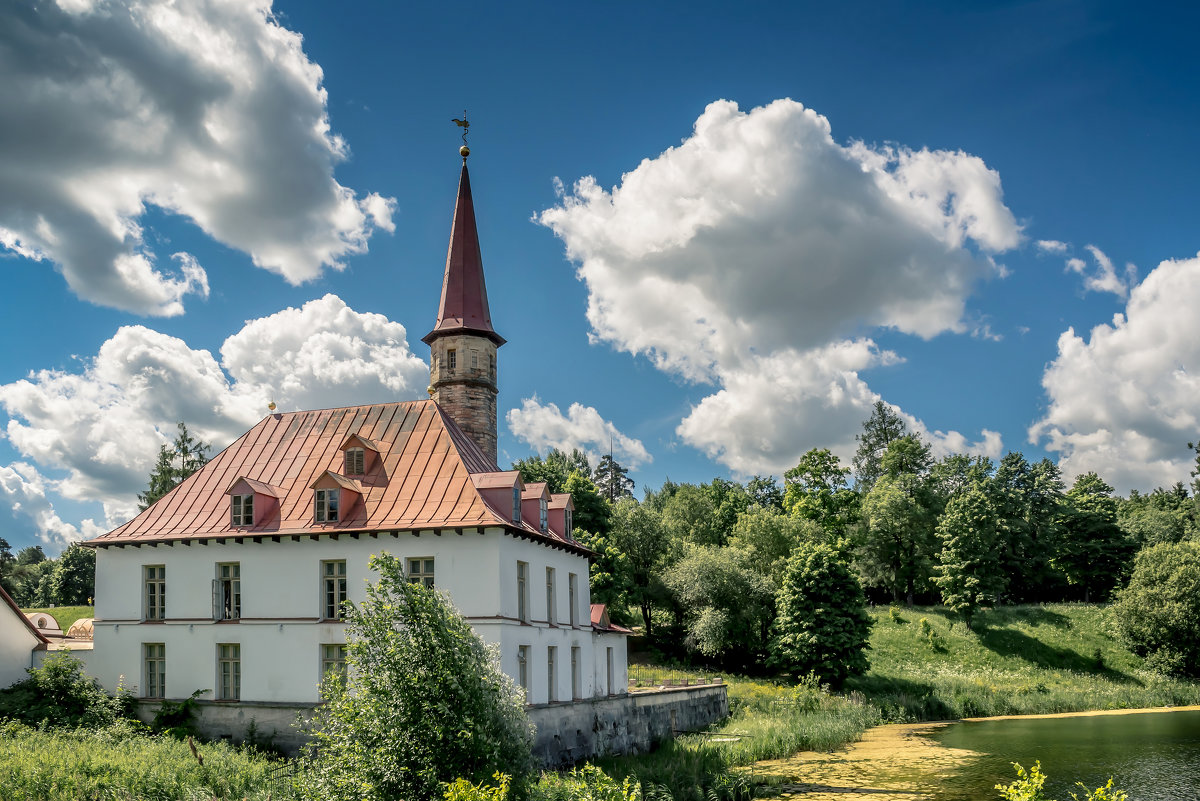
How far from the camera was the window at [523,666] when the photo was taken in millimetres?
26031

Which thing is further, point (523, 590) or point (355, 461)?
point (355, 461)

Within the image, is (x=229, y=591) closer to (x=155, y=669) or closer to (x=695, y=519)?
(x=155, y=669)

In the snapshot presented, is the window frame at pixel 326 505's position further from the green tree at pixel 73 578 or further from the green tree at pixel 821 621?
the green tree at pixel 73 578

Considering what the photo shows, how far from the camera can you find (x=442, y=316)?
36688mm

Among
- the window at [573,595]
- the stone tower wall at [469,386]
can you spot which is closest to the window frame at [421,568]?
the window at [573,595]

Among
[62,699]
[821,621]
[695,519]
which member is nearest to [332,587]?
[62,699]

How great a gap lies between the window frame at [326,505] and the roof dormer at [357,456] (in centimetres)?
144

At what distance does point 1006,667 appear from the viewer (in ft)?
174

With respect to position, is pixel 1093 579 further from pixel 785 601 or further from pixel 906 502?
pixel 785 601

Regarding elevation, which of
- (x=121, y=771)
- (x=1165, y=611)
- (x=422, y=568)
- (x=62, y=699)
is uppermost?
(x=422, y=568)

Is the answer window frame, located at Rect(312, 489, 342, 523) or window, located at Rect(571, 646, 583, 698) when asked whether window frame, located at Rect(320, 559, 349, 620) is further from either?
window, located at Rect(571, 646, 583, 698)

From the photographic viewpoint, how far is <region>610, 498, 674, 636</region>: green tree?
185ft

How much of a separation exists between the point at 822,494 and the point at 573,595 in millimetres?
37042

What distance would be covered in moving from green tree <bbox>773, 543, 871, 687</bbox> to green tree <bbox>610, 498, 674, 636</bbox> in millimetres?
9286
